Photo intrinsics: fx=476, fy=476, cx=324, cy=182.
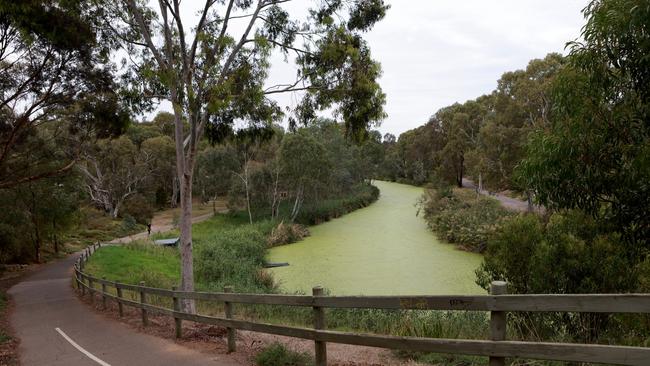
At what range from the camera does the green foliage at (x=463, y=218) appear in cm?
2680

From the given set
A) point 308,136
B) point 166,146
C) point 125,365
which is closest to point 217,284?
point 125,365

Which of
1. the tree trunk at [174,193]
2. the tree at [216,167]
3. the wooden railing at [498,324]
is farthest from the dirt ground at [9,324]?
the tree trunk at [174,193]

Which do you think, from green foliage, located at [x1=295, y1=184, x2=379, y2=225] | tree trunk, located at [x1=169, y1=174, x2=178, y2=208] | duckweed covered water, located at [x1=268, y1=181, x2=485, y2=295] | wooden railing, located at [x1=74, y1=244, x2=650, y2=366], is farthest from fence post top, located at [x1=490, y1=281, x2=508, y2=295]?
tree trunk, located at [x1=169, y1=174, x2=178, y2=208]

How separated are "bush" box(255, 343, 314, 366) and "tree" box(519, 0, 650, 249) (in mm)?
3530

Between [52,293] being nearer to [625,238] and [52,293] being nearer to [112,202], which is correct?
[625,238]

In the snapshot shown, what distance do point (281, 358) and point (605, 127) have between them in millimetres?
4633

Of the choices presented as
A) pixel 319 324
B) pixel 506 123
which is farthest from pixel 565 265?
pixel 506 123

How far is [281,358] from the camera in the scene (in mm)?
6012

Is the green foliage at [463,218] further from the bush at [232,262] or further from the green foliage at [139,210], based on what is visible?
the green foliage at [139,210]

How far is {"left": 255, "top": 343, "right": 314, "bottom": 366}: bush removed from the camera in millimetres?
5926

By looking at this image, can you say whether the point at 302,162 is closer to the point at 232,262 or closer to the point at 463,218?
the point at 463,218

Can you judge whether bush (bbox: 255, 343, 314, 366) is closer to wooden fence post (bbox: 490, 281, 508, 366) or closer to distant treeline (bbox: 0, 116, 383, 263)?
wooden fence post (bbox: 490, 281, 508, 366)

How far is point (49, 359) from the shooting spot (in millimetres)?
8641

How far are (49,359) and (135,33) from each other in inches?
319
